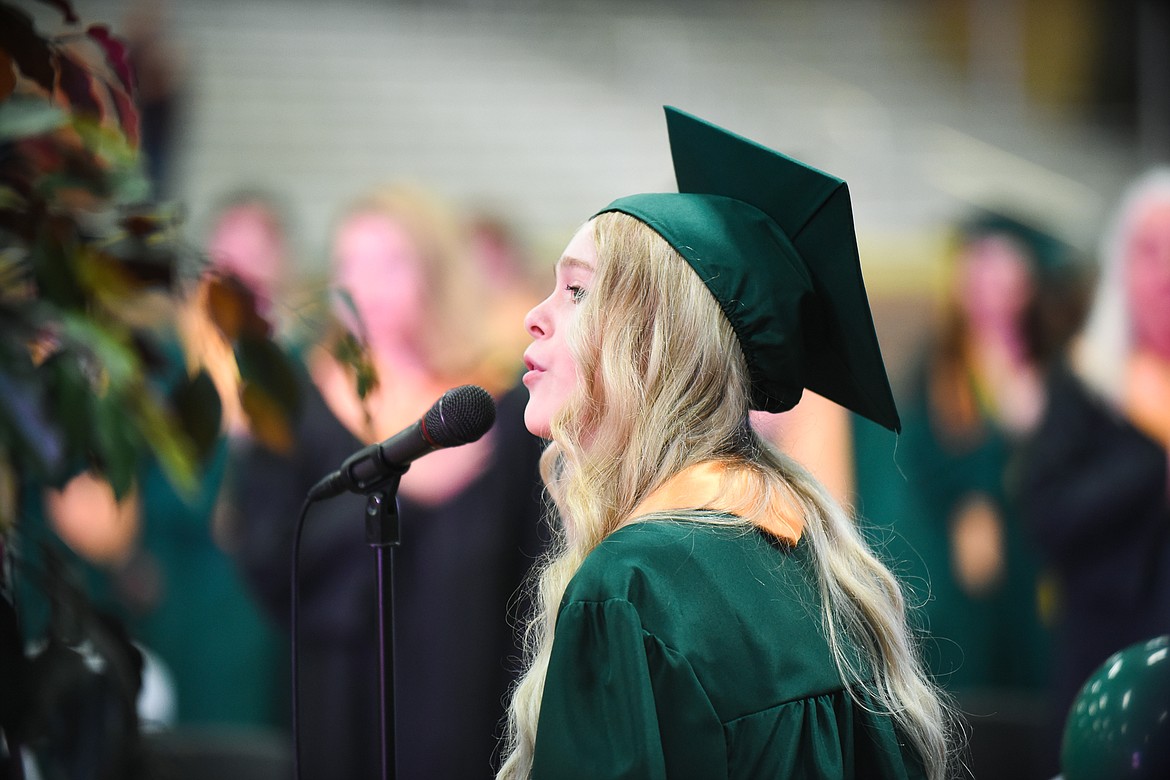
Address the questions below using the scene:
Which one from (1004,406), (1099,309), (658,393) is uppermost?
(658,393)

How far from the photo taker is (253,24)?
5891 mm

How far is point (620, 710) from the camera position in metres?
1.25

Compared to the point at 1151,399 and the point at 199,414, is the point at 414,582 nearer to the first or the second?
the point at 1151,399

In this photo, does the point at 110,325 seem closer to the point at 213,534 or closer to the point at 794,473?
the point at 794,473

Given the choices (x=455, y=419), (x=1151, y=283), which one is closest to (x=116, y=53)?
(x=455, y=419)

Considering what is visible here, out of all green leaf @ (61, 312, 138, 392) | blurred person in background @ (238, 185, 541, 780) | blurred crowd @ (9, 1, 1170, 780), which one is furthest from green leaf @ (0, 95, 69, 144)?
blurred person in background @ (238, 185, 541, 780)

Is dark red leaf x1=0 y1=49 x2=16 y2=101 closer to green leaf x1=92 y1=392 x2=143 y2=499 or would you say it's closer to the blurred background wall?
green leaf x1=92 y1=392 x2=143 y2=499

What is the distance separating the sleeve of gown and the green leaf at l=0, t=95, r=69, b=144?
73 cm

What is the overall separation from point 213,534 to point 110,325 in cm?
360

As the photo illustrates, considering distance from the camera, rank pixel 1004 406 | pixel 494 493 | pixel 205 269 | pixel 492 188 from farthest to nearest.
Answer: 1. pixel 492 188
2. pixel 1004 406
3. pixel 494 493
4. pixel 205 269

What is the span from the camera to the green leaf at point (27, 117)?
1.23 m

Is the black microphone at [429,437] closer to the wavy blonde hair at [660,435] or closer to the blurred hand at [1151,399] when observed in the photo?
the wavy blonde hair at [660,435]

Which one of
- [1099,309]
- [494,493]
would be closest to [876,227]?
[1099,309]

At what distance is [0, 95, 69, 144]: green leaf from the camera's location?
1.23 metres
